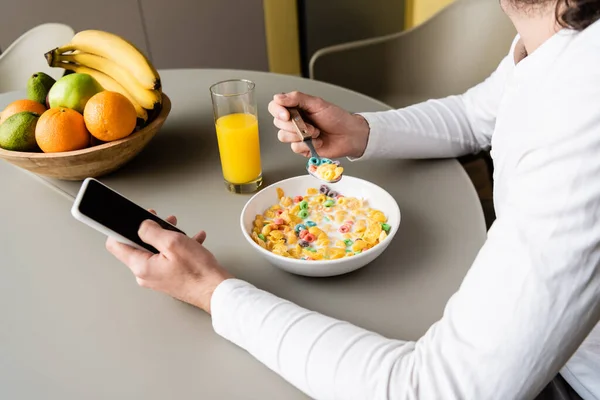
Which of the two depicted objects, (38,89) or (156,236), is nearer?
(156,236)

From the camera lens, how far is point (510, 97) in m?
0.78

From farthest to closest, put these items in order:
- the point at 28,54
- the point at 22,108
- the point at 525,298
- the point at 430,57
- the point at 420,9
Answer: the point at 420,9 → the point at 28,54 → the point at 430,57 → the point at 22,108 → the point at 525,298

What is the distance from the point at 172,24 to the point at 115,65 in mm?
1821

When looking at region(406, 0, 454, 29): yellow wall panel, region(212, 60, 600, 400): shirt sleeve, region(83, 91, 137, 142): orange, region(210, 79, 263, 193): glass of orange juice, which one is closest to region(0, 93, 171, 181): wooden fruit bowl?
region(83, 91, 137, 142): orange

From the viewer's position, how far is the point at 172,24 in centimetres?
284

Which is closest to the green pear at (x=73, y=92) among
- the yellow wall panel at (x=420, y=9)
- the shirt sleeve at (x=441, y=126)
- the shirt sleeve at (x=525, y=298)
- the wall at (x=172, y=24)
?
the shirt sleeve at (x=441, y=126)

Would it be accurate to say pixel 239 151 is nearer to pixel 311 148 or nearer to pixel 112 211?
pixel 311 148

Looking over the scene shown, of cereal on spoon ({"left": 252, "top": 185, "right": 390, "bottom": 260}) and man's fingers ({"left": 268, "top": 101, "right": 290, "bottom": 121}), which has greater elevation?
man's fingers ({"left": 268, "top": 101, "right": 290, "bottom": 121})

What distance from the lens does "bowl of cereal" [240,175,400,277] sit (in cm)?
78

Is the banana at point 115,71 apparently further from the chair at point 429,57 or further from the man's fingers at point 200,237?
the chair at point 429,57

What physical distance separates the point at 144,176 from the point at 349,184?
413mm

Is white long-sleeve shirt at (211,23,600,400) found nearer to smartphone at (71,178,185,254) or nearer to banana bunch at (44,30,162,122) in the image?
smartphone at (71,178,185,254)

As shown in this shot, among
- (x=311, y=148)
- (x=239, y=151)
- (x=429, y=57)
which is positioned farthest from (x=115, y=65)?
(x=429, y=57)

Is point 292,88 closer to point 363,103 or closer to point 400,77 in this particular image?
point 363,103
